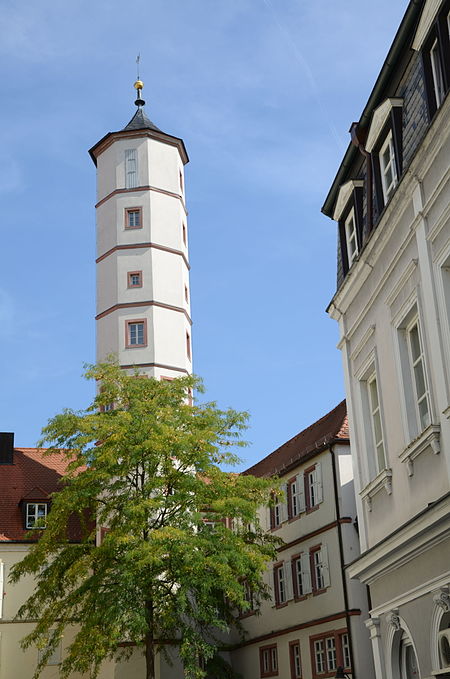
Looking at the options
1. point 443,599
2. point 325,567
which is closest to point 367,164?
point 443,599

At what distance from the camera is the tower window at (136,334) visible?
4472 centimetres

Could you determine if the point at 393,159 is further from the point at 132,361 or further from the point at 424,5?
the point at 132,361

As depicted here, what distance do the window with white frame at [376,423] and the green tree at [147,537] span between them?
14.5 m

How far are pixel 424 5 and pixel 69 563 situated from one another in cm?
2368

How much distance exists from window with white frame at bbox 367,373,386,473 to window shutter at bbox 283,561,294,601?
917 inches

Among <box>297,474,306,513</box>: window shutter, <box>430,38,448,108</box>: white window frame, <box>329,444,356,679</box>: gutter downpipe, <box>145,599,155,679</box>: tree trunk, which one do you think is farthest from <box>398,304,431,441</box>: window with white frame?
<box>297,474,306,513</box>: window shutter

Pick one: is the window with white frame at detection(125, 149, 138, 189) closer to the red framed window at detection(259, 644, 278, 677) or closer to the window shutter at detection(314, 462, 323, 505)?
the window shutter at detection(314, 462, 323, 505)

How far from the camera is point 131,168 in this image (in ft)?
160

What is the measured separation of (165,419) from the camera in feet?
108

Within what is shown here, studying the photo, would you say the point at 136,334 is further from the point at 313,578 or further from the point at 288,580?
the point at 313,578

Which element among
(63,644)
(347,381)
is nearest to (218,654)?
(63,644)

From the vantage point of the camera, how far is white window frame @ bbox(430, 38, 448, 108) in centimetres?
1258

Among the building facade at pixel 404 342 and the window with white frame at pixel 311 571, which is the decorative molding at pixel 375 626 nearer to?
the building facade at pixel 404 342

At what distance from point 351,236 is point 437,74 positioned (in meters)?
5.39
